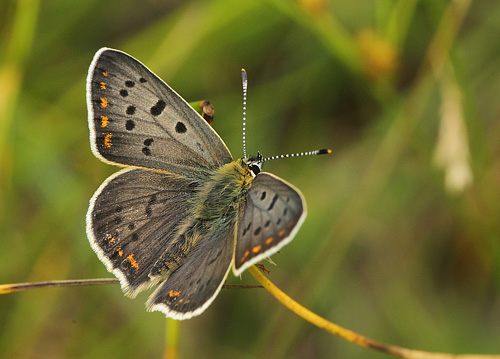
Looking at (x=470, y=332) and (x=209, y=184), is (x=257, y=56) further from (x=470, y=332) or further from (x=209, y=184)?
(x=470, y=332)

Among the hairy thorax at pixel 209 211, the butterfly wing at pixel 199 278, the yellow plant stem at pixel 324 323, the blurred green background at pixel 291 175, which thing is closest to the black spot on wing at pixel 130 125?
the hairy thorax at pixel 209 211

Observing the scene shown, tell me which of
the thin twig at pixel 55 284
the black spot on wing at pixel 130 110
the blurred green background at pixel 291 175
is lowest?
the blurred green background at pixel 291 175

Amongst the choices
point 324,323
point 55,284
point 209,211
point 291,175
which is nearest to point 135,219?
point 209,211

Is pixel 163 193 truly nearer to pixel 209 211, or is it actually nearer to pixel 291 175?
pixel 209 211

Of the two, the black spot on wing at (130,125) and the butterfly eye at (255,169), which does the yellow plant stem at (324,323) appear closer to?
the butterfly eye at (255,169)

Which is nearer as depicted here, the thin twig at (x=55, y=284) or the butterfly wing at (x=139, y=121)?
the thin twig at (x=55, y=284)

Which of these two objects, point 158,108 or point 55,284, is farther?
point 158,108

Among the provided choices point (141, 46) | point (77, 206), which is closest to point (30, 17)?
point (141, 46)
